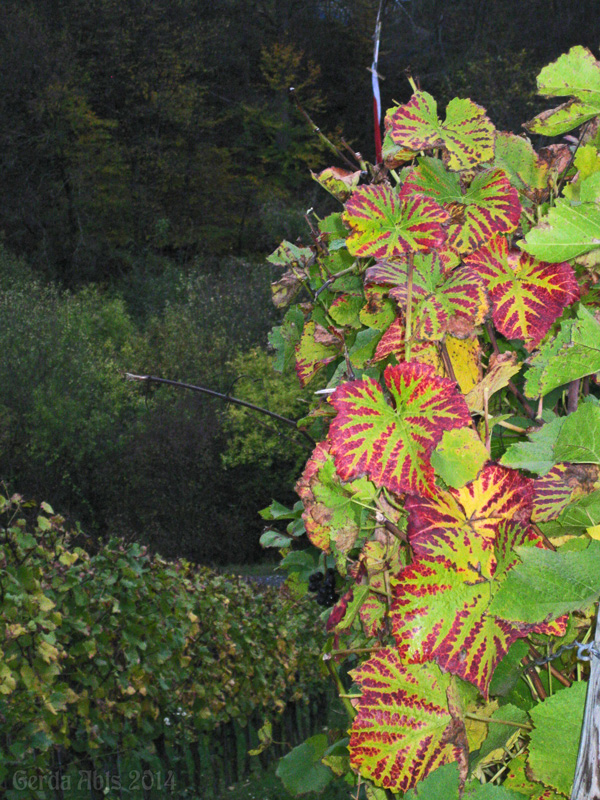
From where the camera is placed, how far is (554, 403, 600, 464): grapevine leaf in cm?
63

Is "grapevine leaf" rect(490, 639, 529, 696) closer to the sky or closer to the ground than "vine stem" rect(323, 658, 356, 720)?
closer to the sky

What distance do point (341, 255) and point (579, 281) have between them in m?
0.33

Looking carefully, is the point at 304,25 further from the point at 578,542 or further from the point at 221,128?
the point at 578,542

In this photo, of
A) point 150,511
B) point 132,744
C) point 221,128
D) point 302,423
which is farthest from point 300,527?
point 221,128

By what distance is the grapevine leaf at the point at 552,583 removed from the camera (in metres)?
0.56

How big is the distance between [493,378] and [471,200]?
9.2 inches

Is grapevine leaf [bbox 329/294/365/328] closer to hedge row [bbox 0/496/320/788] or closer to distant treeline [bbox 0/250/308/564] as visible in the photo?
hedge row [bbox 0/496/320/788]

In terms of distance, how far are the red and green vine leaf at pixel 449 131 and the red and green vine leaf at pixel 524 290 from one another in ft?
0.34

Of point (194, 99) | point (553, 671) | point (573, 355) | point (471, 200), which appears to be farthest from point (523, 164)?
point (194, 99)

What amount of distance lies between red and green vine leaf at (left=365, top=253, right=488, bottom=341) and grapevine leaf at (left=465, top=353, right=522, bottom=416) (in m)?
0.06

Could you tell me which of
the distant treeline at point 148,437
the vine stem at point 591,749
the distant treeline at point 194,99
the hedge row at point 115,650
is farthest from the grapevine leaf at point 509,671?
the distant treeline at point 194,99

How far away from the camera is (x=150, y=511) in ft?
40.9

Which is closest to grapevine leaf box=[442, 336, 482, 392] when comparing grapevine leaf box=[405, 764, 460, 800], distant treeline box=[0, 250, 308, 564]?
grapevine leaf box=[405, 764, 460, 800]

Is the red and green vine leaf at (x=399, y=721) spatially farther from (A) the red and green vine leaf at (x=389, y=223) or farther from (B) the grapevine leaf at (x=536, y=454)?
(A) the red and green vine leaf at (x=389, y=223)
